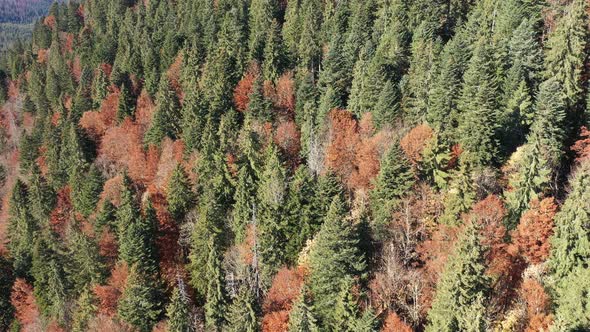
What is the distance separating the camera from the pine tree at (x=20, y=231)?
7000 cm

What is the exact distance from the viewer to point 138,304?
53.0m

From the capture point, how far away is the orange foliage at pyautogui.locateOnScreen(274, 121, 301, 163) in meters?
70.2

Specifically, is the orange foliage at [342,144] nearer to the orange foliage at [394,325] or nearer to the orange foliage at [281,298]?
the orange foliage at [281,298]

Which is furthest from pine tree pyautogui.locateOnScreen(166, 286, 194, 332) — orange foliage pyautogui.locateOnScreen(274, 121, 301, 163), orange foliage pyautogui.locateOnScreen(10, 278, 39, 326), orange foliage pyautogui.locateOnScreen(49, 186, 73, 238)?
orange foliage pyautogui.locateOnScreen(49, 186, 73, 238)

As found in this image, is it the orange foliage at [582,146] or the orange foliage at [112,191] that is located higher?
the orange foliage at [582,146]

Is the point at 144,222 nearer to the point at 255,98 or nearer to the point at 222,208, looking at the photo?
the point at 222,208

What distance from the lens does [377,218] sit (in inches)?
1986

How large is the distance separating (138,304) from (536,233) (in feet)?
128

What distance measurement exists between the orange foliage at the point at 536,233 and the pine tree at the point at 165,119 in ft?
191

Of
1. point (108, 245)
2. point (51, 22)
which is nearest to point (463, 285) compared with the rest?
point (108, 245)

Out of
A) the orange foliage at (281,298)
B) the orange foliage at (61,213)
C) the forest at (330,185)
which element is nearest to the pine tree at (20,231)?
the forest at (330,185)

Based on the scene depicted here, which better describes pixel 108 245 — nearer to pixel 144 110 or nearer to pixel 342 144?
pixel 342 144

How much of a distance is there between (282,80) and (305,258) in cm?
3844

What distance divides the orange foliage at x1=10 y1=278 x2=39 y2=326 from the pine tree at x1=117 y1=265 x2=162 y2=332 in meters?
19.6
